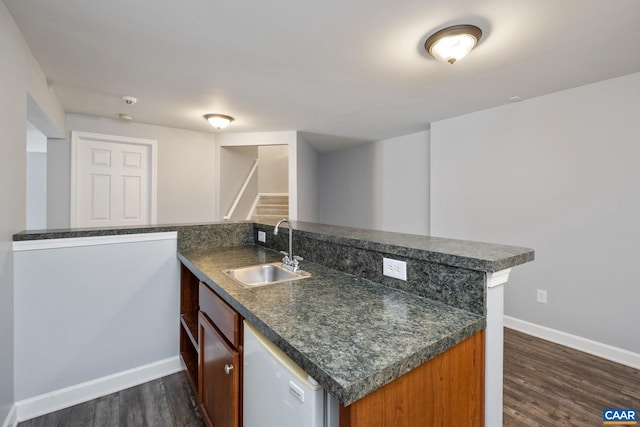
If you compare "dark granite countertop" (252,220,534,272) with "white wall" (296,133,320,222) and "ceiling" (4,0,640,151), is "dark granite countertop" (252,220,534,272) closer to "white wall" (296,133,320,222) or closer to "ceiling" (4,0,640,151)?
"ceiling" (4,0,640,151)

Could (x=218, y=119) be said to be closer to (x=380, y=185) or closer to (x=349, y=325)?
(x=380, y=185)

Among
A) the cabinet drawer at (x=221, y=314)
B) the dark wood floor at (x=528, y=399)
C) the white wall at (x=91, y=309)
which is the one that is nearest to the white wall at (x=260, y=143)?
the white wall at (x=91, y=309)

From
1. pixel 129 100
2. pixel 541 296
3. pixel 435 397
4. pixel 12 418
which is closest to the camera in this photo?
pixel 435 397

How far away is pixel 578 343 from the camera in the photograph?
2.62 meters

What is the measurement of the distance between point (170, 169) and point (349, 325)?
410 cm

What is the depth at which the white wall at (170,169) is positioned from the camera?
11.7 ft

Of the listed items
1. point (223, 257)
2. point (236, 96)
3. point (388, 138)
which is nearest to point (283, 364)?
point (223, 257)

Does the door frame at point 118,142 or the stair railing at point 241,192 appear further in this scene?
the stair railing at point 241,192

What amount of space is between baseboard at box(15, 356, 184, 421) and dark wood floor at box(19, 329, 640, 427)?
0.12 feet

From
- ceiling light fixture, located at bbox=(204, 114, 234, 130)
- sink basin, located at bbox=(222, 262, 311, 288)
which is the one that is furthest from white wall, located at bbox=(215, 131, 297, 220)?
sink basin, located at bbox=(222, 262, 311, 288)

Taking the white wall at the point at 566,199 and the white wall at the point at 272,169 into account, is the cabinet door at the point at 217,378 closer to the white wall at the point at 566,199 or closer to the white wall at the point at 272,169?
the white wall at the point at 566,199

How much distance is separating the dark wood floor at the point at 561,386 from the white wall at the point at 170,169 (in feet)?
13.9

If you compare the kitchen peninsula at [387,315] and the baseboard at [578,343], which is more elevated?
the kitchen peninsula at [387,315]

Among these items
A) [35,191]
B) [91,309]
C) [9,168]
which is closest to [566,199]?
[91,309]
